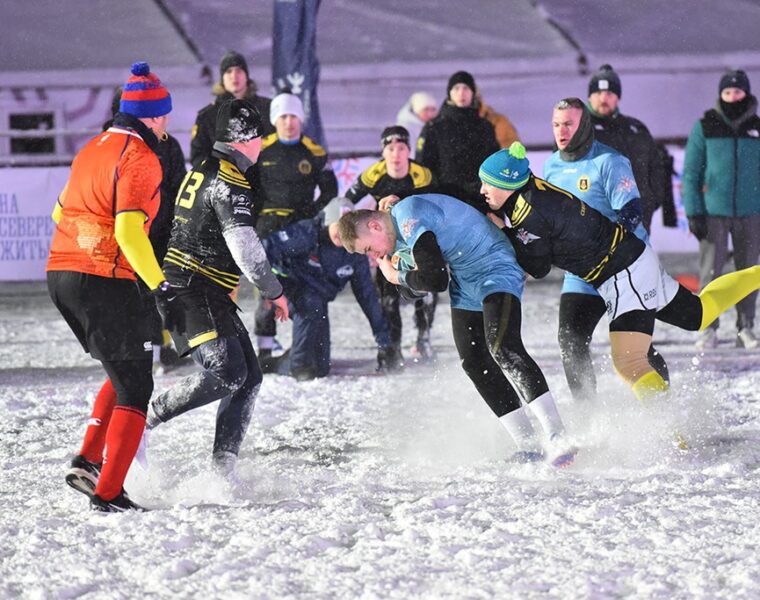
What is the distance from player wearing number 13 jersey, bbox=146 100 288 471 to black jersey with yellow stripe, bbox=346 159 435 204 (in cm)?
304

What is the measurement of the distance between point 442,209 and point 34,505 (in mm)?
2091

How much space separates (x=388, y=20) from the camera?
15742mm

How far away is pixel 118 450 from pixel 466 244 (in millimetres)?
1752

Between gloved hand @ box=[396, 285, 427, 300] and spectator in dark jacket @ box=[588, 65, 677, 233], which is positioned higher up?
spectator in dark jacket @ box=[588, 65, 677, 233]

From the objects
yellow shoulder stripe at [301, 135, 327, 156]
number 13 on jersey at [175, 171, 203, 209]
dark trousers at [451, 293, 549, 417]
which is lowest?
dark trousers at [451, 293, 549, 417]

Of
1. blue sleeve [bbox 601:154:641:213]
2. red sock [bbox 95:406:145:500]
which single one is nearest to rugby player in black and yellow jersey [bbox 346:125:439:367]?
blue sleeve [bbox 601:154:641:213]

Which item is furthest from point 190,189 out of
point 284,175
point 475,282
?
point 284,175

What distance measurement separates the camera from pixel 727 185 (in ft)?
29.3

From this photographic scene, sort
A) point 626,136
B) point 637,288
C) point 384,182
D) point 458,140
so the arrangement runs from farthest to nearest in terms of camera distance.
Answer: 1. point 458,140
2. point 384,182
3. point 626,136
4. point 637,288

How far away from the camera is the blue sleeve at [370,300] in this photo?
813cm

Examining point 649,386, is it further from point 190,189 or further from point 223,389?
point 190,189

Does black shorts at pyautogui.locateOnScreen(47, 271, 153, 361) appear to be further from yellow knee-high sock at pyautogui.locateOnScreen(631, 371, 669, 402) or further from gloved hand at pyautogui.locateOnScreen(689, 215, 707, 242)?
gloved hand at pyautogui.locateOnScreen(689, 215, 707, 242)

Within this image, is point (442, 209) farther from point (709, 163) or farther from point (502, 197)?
point (709, 163)

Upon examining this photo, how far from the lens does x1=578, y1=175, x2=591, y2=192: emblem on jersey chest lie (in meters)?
6.20
